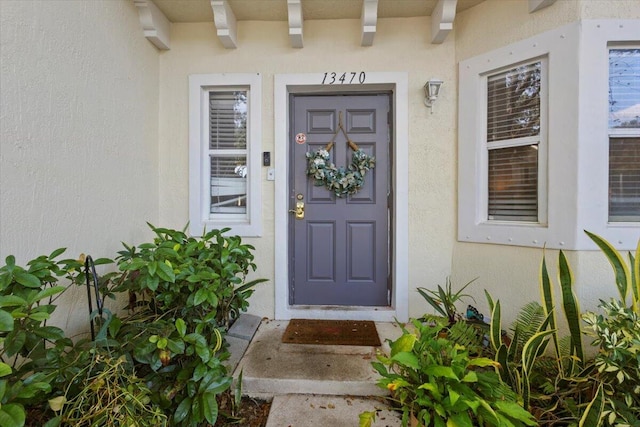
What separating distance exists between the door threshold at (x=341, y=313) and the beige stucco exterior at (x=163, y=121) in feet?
0.55

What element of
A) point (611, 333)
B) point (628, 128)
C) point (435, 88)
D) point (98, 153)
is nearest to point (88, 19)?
point (98, 153)

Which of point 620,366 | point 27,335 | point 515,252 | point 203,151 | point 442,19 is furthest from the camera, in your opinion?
point 203,151

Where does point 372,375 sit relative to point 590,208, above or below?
below

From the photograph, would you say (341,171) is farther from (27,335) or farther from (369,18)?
(27,335)

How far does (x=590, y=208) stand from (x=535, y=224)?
297mm

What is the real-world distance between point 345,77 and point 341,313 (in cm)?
203

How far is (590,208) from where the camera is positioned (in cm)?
177

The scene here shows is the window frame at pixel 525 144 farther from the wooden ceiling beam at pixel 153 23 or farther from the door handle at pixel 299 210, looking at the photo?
the wooden ceiling beam at pixel 153 23

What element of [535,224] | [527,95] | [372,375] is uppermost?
[527,95]

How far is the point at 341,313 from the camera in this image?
2414 millimetres

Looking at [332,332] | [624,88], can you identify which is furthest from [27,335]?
[624,88]

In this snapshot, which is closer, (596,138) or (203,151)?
(596,138)

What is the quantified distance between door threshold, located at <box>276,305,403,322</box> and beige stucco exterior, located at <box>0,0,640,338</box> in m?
0.17

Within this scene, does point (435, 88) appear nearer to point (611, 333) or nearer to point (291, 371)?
point (611, 333)
